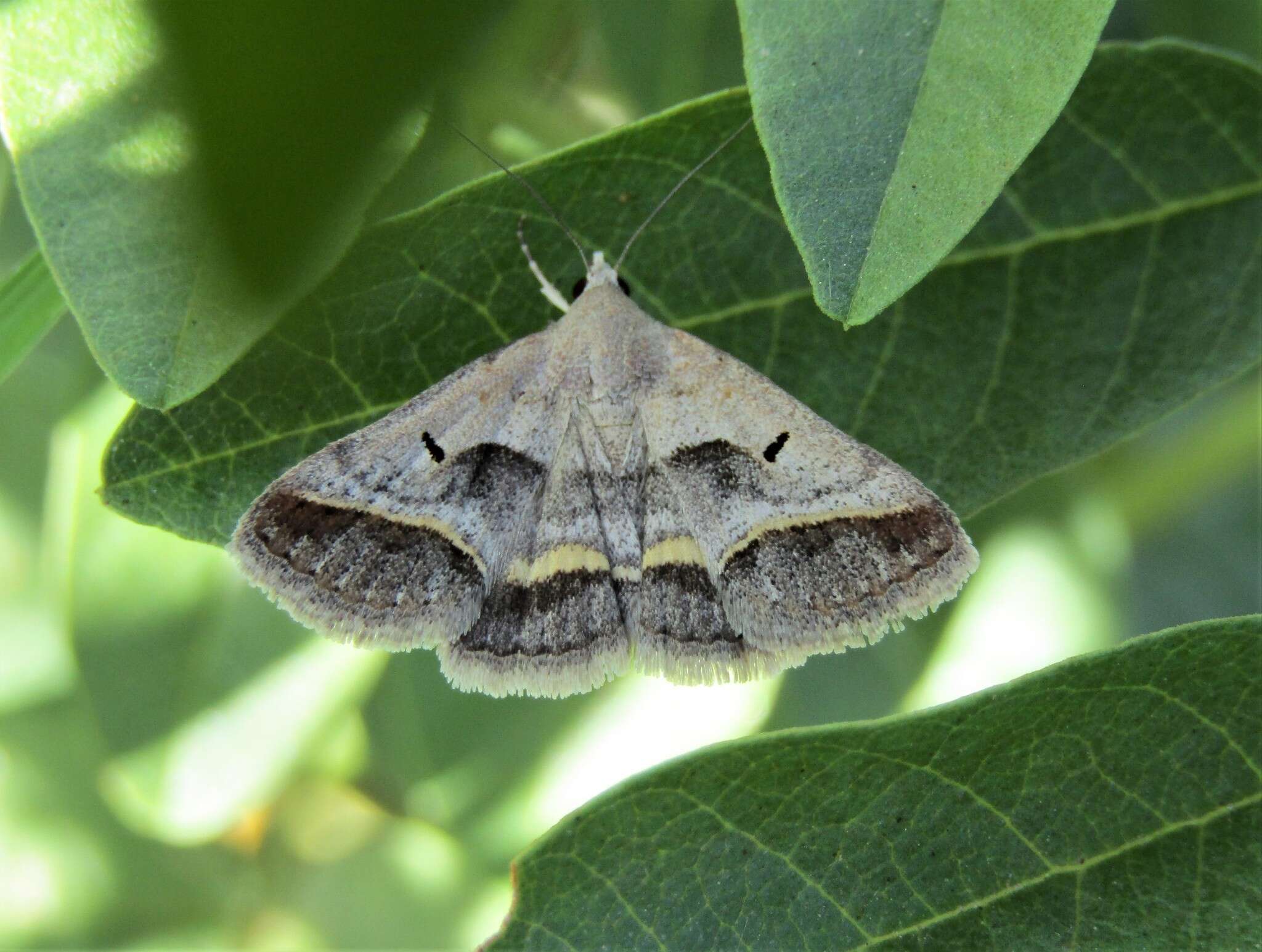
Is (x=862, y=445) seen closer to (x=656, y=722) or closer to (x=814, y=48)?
(x=814, y=48)

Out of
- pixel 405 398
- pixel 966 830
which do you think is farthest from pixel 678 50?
pixel 966 830

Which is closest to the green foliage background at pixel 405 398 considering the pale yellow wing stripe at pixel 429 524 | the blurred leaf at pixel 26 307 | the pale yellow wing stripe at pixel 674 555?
the blurred leaf at pixel 26 307

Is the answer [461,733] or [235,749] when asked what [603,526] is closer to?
[461,733]

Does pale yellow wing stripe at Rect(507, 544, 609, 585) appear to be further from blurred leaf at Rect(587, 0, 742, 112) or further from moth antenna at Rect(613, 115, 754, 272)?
blurred leaf at Rect(587, 0, 742, 112)

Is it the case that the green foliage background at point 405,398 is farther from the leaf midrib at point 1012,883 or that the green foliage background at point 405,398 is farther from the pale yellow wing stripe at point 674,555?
the pale yellow wing stripe at point 674,555


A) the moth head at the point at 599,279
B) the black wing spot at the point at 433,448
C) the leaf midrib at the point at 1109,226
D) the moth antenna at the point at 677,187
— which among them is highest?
the moth antenna at the point at 677,187

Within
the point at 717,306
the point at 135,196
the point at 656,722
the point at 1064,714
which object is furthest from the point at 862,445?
the point at 135,196
